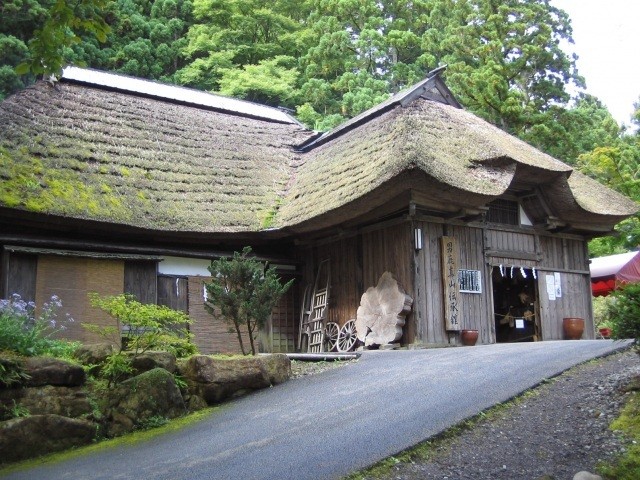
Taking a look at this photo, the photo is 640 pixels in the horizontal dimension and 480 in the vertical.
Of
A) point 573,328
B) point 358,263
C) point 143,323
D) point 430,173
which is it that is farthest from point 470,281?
point 143,323

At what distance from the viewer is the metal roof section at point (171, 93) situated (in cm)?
1853

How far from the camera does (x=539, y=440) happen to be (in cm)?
602

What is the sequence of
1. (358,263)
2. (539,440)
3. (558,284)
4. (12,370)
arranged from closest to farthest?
(539,440)
(12,370)
(358,263)
(558,284)

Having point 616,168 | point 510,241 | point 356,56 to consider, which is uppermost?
point 356,56

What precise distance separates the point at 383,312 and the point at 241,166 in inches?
236

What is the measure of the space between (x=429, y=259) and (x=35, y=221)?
7.78 metres

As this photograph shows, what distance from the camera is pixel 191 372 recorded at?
28.7 feet

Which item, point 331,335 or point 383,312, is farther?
point 331,335

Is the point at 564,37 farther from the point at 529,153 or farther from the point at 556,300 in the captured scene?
the point at 556,300

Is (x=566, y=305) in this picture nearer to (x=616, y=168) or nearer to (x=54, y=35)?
(x=616, y=168)

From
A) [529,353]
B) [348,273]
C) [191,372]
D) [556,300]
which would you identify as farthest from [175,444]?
[556,300]

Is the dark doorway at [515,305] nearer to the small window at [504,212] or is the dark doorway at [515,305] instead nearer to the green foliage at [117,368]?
the small window at [504,212]

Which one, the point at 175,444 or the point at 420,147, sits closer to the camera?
the point at 175,444

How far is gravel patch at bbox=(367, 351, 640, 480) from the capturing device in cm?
544
